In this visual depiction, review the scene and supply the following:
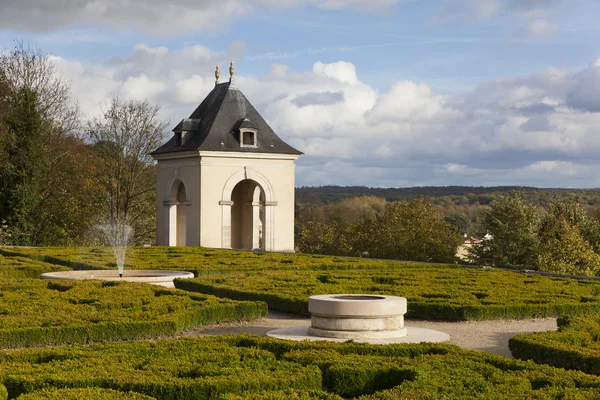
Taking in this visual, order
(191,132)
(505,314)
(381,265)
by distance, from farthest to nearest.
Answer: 1. (191,132)
2. (381,265)
3. (505,314)

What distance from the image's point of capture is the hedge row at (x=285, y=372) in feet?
27.2

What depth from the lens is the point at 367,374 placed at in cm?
909

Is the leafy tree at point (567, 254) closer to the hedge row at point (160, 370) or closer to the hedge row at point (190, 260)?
the hedge row at point (190, 260)

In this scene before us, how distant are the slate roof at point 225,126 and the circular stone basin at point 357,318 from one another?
24.1 m

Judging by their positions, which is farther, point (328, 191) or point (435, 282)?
Answer: point (328, 191)

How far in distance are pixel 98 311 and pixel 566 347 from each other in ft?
25.4

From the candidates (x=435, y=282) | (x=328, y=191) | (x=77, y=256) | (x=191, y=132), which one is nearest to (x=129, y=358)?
(x=435, y=282)

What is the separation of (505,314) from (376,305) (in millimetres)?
4185

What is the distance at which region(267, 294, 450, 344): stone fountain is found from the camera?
12180 mm

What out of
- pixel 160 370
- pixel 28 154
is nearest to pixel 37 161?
pixel 28 154

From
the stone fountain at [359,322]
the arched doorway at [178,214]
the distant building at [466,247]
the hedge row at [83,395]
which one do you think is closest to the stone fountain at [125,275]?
the stone fountain at [359,322]

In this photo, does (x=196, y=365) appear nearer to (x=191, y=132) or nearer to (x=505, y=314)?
(x=505, y=314)

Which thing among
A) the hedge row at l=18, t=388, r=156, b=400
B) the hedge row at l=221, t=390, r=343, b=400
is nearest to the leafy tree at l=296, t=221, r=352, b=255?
the hedge row at l=221, t=390, r=343, b=400

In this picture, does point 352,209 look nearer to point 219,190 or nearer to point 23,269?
point 219,190
